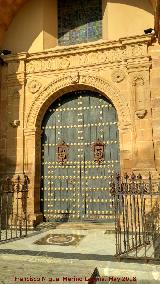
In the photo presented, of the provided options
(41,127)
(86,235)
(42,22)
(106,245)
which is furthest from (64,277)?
(42,22)

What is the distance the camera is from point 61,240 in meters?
5.45

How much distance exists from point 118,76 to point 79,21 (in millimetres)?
2266

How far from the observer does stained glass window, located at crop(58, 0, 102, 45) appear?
8045mm

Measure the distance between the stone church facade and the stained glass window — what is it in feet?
A: 0.24

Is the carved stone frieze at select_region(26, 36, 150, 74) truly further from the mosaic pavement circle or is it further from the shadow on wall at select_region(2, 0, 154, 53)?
the mosaic pavement circle

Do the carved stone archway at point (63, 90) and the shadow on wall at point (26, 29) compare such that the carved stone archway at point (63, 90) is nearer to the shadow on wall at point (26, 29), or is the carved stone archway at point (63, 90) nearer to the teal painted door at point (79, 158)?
the teal painted door at point (79, 158)

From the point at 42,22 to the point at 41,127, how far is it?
298cm

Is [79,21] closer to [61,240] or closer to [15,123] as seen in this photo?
[15,123]

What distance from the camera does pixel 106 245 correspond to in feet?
16.5

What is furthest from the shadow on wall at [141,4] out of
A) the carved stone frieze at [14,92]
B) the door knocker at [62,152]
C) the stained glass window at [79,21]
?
the door knocker at [62,152]

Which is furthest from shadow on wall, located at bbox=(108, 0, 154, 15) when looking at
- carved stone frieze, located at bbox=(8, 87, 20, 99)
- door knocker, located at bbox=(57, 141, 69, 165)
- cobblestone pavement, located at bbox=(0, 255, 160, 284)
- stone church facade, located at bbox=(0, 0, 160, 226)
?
cobblestone pavement, located at bbox=(0, 255, 160, 284)

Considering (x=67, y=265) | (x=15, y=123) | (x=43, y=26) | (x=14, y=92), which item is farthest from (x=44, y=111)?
(x=67, y=265)

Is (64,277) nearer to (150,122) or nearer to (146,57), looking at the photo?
(150,122)

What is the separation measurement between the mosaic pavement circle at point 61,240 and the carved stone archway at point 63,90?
2.96m
